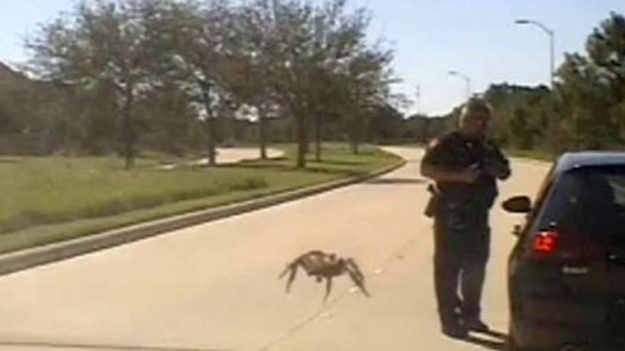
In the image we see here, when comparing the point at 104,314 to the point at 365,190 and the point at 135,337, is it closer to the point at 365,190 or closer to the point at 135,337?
the point at 135,337

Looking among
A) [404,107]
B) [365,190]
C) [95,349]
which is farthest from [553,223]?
[404,107]

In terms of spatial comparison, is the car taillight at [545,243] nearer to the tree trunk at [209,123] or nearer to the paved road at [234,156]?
the tree trunk at [209,123]

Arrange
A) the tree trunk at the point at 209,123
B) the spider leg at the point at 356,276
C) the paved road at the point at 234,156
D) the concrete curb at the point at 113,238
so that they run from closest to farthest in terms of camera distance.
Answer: the spider leg at the point at 356,276 → the concrete curb at the point at 113,238 → the tree trunk at the point at 209,123 → the paved road at the point at 234,156

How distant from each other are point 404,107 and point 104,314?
50.8 m

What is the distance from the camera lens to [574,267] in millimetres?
7152

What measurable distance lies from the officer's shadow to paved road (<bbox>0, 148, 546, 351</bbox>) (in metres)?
0.03

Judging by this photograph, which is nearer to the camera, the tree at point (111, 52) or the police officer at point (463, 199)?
the police officer at point (463, 199)

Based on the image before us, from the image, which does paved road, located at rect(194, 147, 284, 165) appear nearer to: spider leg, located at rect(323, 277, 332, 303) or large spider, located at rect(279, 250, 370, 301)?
large spider, located at rect(279, 250, 370, 301)

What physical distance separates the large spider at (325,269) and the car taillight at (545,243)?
19.2 ft

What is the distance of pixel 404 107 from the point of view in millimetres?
61688

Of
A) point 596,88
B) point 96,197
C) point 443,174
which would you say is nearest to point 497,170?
point 443,174

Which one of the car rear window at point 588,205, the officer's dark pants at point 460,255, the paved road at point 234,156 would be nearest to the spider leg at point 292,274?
the officer's dark pants at point 460,255

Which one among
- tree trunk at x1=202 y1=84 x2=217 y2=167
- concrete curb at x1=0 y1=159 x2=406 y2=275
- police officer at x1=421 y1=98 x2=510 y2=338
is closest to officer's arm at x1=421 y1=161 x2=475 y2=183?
police officer at x1=421 y1=98 x2=510 y2=338

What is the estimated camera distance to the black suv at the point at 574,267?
7.08 meters
